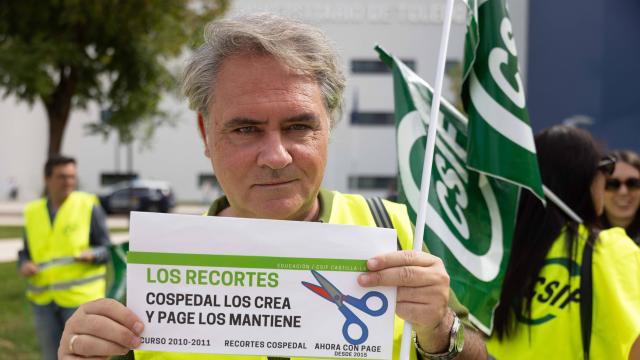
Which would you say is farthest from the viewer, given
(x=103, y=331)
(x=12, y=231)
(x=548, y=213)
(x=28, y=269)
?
(x=12, y=231)

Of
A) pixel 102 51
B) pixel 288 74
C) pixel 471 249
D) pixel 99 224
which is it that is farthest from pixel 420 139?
pixel 102 51

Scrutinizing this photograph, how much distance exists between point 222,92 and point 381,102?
44092 millimetres

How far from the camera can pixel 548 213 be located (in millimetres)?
2977

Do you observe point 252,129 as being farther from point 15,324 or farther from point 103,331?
point 15,324

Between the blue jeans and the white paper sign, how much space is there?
4466 mm

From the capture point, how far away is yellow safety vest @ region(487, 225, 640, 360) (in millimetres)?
2566

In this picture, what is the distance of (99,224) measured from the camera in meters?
6.36

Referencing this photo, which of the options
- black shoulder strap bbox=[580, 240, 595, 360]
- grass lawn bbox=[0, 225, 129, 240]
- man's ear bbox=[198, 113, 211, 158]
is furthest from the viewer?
grass lawn bbox=[0, 225, 129, 240]

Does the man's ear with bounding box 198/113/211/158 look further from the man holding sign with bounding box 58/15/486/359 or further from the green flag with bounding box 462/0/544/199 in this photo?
the green flag with bounding box 462/0/544/199

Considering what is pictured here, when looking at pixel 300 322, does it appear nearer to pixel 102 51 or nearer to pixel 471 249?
pixel 471 249

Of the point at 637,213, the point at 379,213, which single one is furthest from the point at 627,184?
the point at 379,213

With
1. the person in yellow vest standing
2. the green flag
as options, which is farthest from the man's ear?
the person in yellow vest standing

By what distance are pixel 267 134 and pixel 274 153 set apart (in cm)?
6

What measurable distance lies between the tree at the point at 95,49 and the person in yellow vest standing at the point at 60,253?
7468 millimetres
